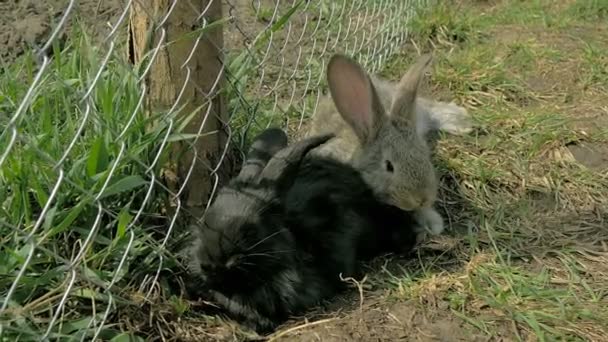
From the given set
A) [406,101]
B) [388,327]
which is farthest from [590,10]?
[388,327]

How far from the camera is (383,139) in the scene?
3.61 m

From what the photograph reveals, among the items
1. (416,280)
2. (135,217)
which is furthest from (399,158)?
(135,217)

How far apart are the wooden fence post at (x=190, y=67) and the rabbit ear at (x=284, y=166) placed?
26cm

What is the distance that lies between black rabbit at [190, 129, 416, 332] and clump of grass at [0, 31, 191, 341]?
21cm

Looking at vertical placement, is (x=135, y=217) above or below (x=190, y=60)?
below

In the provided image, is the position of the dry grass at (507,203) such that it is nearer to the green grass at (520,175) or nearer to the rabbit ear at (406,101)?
the green grass at (520,175)

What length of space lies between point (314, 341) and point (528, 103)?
2.34 meters

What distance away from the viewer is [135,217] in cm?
267

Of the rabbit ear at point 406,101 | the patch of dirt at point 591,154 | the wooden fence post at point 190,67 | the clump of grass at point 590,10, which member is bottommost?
the patch of dirt at point 591,154

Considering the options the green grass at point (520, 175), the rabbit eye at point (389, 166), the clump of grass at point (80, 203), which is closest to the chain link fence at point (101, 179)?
the clump of grass at point (80, 203)

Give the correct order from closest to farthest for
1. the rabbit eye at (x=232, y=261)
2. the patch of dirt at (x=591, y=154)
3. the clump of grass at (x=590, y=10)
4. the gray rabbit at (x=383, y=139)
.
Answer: the rabbit eye at (x=232, y=261)
the gray rabbit at (x=383, y=139)
the patch of dirt at (x=591, y=154)
the clump of grass at (x=590, y=10)

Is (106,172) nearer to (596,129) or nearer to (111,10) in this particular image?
(111,10)

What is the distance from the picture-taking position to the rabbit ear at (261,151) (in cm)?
292

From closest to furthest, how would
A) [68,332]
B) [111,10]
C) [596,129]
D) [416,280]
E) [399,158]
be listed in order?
[68,332]
[416,280]
[399,158]
[596,129]
[111,10]
